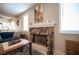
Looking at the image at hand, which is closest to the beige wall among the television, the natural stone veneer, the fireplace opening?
the natural stone veneer

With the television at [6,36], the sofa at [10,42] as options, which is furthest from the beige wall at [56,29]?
the television at [6,36]

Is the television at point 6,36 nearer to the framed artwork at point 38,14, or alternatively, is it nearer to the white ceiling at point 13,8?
the white ceiling at point 13,8

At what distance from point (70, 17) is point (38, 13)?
0.51m

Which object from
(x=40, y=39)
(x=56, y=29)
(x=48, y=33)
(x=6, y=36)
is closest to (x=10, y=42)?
(x=6, y=36)

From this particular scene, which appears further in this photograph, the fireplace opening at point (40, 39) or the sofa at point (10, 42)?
the fireplace opening at point (40, 39)

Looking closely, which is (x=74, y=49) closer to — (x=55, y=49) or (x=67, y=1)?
(x=55, y=49)

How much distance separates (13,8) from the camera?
192 centimetres

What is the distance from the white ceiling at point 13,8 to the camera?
1.89 meters

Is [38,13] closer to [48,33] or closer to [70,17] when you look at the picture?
[48,33]

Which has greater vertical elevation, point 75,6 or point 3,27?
point 75,6

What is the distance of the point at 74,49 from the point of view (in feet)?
6.21

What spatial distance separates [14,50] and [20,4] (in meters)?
0.73

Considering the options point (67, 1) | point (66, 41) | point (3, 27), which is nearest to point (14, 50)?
point (3, 27)

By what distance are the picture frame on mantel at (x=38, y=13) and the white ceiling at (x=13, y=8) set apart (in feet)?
0.33
